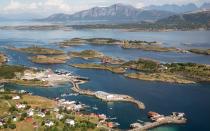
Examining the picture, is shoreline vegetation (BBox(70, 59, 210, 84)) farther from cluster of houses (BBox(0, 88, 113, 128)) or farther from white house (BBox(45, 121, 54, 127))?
white house (BBox(45, 121, 54, 127))

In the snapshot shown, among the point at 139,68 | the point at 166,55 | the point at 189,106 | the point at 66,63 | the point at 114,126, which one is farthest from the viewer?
the point at 166,55

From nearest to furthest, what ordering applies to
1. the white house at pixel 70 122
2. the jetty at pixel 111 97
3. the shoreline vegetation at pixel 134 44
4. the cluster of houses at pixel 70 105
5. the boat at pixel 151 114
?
the white house at pixel 70 122 → the boat at pixel 151 114 → the cluster of houses at pixel 70 105 → the jetty at pixel 111 97 → the shoreline vegetation at pixel 134 44

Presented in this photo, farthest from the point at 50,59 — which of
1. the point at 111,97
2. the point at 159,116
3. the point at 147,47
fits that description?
the point at 159,116

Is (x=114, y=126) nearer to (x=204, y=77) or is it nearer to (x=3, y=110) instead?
(x=3, y=110)

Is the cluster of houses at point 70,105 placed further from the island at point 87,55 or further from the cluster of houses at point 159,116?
the island at point 87,55

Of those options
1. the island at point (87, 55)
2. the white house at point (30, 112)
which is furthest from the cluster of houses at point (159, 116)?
the island at point (87, 55)

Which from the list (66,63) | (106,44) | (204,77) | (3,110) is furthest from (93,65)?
(106,44)
